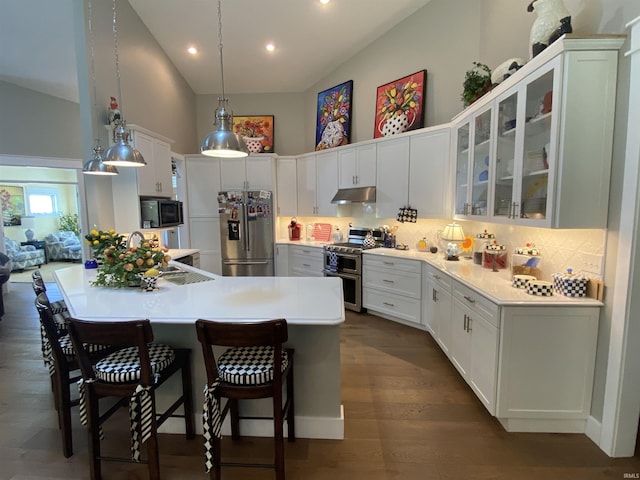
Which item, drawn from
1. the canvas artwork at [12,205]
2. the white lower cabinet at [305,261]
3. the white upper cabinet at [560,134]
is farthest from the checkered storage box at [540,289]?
the canvas artwork at [12,205]

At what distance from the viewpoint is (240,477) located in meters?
1.74

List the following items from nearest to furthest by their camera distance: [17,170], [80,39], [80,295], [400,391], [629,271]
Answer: [629,271] → [80,295] → [400,391] → [80,39] → [17,170]

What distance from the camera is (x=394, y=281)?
3912mm

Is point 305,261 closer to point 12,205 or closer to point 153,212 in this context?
point 153,212

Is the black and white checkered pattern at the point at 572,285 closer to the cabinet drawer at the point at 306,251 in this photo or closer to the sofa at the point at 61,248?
the cabinet drawer at the point at 306,251

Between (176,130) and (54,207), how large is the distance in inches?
234

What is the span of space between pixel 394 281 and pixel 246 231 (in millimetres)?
2683

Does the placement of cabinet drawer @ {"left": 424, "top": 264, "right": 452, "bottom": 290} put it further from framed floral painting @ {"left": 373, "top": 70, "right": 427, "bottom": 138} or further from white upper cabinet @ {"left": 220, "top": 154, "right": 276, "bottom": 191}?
white upper cabinet @ {"left": 220, "top": 154, "right": 276, "bottom": 191}

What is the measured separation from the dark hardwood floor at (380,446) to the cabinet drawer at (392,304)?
3.35ft

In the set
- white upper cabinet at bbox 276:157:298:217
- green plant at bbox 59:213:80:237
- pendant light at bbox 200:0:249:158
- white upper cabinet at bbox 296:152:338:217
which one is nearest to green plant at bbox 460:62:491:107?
white upper cabinet at bbox 296:152:338:217

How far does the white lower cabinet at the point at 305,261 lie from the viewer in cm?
496

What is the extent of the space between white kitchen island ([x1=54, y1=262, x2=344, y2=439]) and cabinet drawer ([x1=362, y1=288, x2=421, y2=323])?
1.87 meters

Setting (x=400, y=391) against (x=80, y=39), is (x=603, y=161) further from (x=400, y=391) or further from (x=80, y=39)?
(x=80, y=39)

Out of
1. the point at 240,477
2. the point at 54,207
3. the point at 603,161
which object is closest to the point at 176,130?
the point at 240,477
